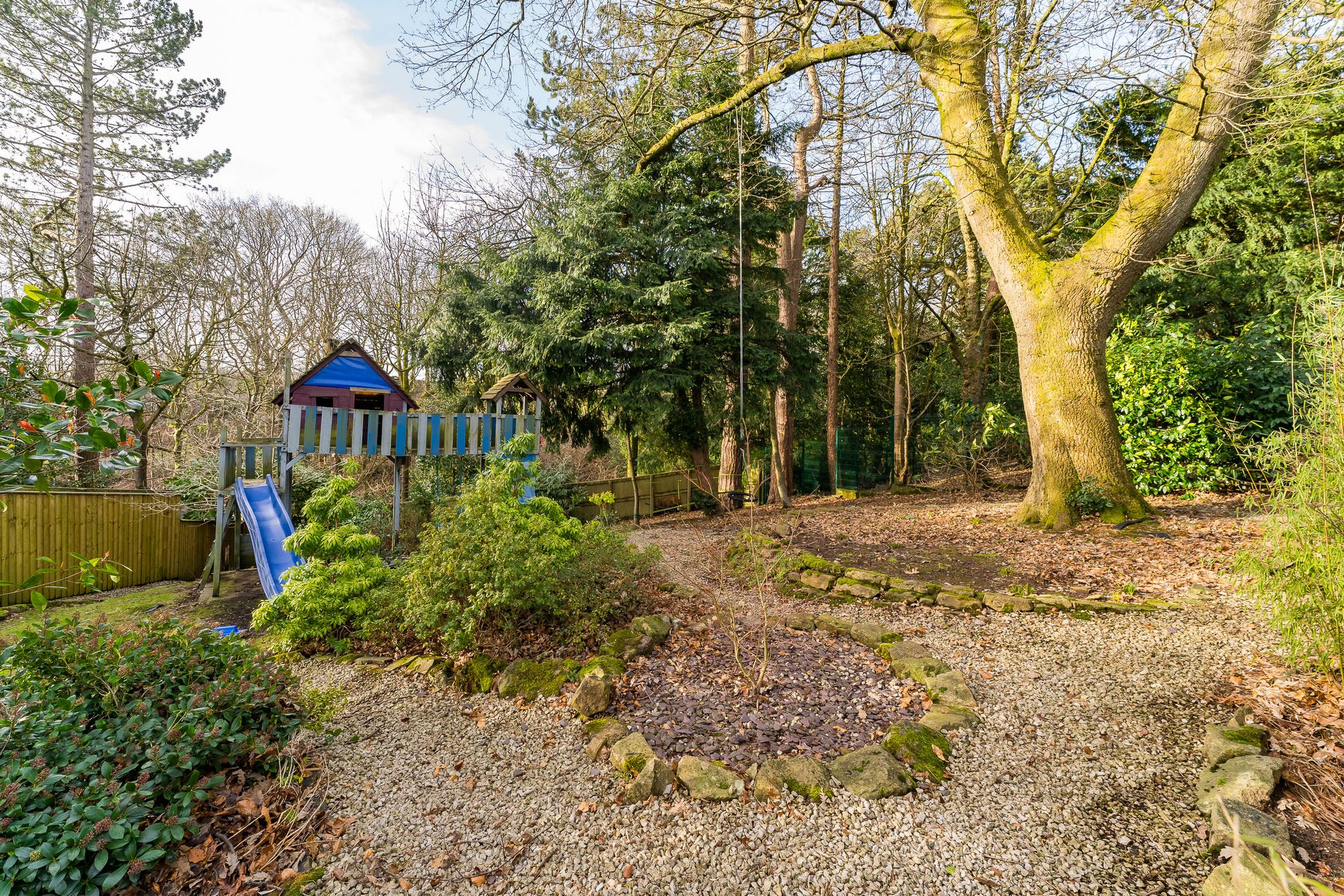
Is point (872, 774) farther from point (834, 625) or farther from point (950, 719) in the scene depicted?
point (834, 625)

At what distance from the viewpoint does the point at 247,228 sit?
11898 millimetres

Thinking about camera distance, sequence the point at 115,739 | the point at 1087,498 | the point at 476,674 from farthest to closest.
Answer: the point at 1087,498 → the point at 476,674 → the point at 115,739

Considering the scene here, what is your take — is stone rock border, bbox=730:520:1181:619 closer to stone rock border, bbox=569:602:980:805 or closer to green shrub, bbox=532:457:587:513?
stone rock border, bbox=569:602:980:805

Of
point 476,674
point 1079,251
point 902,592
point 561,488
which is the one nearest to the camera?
point 476,674

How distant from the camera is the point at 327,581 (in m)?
4.24

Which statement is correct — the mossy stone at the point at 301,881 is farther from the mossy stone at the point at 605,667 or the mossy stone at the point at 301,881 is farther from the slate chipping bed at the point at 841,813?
the mossy stone at the point at 605,667

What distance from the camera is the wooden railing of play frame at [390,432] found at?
6309 millimetres

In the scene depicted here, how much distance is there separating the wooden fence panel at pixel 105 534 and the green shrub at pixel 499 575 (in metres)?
5.92

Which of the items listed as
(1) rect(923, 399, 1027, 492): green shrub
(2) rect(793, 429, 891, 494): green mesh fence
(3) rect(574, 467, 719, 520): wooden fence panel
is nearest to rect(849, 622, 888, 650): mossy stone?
(3) rect(574, 467, 719, 520): wooden fence panel

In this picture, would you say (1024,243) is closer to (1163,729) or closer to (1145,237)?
(1145,237)

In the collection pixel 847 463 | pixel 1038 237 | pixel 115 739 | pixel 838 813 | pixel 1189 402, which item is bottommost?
pixel 838 813

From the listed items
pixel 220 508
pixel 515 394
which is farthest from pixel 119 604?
pixel 515 394

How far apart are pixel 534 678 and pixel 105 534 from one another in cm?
767

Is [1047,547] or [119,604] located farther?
[119,604]
